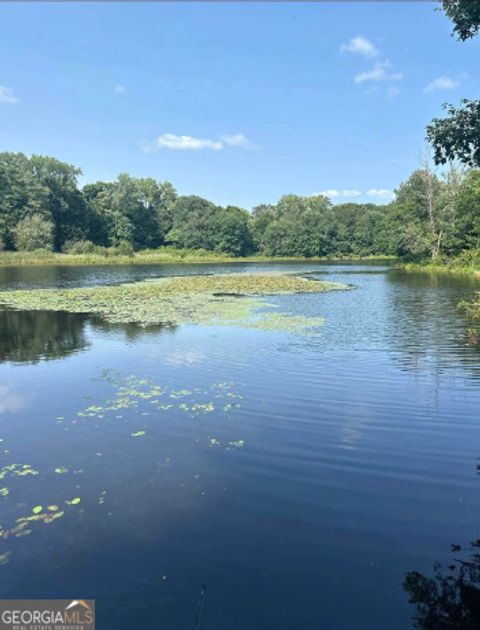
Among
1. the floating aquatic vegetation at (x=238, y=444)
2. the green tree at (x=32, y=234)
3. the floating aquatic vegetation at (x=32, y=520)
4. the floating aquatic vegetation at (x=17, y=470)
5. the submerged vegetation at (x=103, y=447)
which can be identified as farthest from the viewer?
the green tree at (x=32, y=234)

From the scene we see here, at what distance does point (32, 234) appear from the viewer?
266 feet

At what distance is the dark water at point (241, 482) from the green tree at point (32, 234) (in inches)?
2922

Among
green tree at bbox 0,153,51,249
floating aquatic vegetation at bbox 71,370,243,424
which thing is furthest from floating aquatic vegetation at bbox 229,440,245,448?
green tree at bbox 0,153,51,249

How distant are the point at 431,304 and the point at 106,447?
864 inches

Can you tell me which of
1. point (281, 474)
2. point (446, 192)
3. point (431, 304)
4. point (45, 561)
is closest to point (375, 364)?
point (281, 474)

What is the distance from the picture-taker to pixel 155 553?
16.8 feet

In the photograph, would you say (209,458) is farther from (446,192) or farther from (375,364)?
(446,192)

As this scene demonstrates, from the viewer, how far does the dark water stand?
458 centimetres

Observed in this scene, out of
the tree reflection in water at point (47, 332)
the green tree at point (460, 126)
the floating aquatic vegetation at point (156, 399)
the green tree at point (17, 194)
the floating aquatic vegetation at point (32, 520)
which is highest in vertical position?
the green tree at point (17, 194)

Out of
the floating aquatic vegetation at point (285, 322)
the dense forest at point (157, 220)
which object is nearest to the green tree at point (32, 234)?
the dense forest at point (157, 220)

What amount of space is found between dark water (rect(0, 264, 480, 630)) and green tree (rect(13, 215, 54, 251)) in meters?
74.2

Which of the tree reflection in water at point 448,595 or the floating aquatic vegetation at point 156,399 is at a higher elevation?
the floating aquatic vegetation at point 156,399

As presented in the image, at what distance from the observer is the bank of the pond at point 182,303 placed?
21.0 meters

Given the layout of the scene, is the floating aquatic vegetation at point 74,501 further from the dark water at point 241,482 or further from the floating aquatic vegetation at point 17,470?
the floating aquatic vegetation at point 17,470
